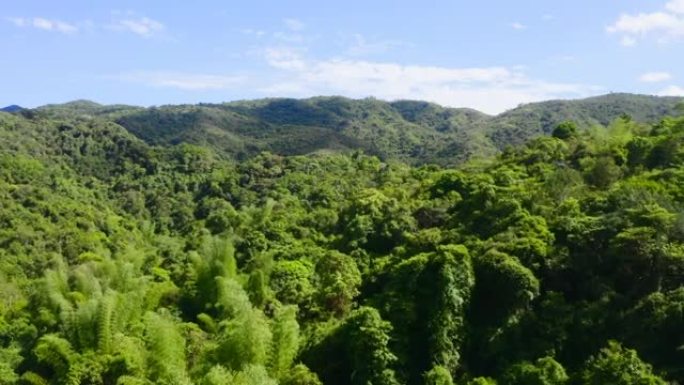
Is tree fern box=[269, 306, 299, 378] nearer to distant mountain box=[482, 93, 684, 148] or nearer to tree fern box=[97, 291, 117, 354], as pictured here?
tree fern box=[97, 291, 117, 354]

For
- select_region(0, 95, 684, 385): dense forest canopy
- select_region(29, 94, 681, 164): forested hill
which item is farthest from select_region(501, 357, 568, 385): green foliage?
select_region(29, 94, 681, 164): forested hill

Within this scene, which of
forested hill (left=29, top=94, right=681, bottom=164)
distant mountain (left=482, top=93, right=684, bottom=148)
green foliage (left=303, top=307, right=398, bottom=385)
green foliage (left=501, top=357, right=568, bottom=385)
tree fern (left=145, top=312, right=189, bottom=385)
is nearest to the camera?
green foliage (left=501, top=357, right=568, bottom=385)

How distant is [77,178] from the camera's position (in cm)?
7662

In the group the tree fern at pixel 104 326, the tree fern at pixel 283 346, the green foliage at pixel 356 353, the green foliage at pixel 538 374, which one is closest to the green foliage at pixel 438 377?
the green foliage at pixel 356 353

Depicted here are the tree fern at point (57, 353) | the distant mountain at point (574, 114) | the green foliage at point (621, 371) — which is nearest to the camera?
the green foliage at point (621, 371)

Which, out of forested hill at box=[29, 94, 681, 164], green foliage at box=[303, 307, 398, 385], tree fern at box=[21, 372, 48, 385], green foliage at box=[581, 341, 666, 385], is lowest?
tree fern at box=[21, 372, 48, 385]

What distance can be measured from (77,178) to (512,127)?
80966 mm

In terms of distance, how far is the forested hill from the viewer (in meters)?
114

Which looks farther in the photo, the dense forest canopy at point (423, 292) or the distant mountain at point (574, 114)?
the distant mountain at point (574, 114)

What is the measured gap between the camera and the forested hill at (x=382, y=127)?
4478 inches

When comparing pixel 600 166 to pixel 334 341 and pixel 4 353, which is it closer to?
pixel 334 341

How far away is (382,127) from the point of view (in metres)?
148

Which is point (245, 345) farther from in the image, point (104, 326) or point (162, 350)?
point (104, 326)

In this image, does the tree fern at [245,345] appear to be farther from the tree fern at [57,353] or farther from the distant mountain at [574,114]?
the distant mountain at [574,114]
